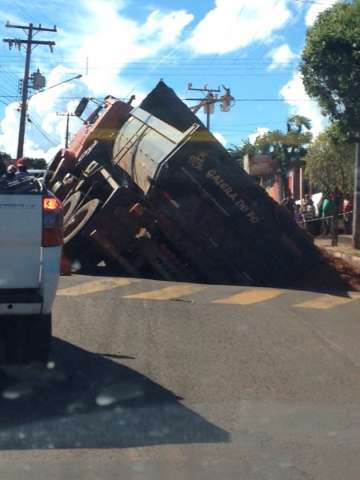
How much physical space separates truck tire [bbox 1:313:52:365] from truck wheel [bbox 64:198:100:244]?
697cm

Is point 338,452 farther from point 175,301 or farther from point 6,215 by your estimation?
point 175,301

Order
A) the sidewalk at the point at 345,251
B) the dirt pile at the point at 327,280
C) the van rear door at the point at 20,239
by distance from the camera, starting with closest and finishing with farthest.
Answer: the van rear door at the point at 20,239 → the dirt pile at the point at 327,280 → the sidewalk at the point at 345,251

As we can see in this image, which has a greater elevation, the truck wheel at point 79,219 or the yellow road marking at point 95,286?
the truck wheel at point 79,219

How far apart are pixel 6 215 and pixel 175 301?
564 cm

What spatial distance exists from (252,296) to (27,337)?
6.07m

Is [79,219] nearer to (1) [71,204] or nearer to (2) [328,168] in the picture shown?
(1) [71,204]

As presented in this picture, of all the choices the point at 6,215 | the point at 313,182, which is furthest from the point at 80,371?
the point at 313,182

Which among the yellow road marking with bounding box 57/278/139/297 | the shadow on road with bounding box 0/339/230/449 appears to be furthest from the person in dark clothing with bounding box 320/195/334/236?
the shadow on road with bounding box 0/339/230/449

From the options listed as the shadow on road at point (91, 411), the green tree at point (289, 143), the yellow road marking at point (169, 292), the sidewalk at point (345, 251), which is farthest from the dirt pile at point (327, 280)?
the green tree at point (289, 143)

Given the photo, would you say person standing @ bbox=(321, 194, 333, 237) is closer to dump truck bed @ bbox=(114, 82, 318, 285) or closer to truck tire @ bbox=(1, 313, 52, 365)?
dump truck bed @ bbox=(114, 82, 318, 285)

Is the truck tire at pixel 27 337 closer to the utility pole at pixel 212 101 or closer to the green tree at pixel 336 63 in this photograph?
the green tree at pixel 336 63

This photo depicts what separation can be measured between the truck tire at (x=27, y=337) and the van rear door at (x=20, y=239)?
442 mm

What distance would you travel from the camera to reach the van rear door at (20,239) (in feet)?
20.3

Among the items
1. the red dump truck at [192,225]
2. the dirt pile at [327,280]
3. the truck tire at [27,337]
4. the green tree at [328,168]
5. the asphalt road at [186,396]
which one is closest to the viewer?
the asphalt road at [186,396]
